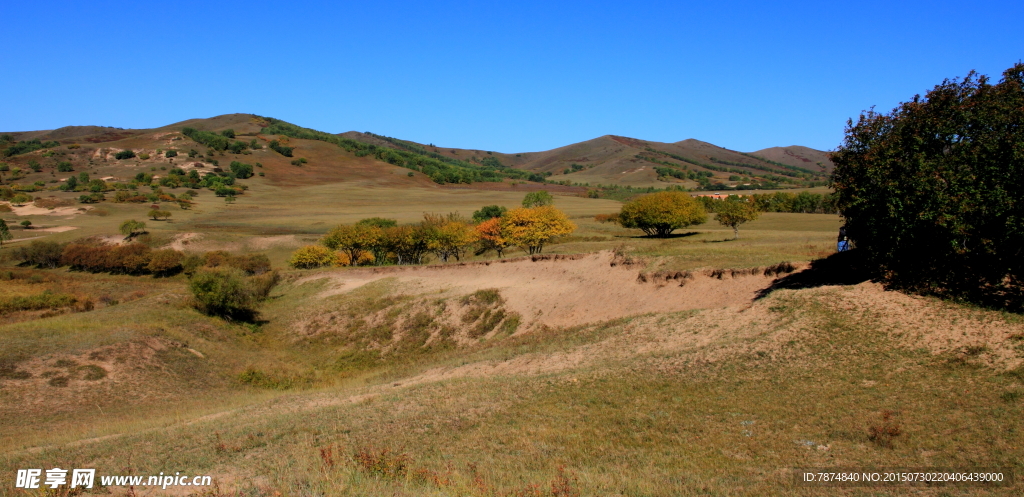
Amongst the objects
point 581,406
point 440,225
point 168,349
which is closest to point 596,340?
point 581,406

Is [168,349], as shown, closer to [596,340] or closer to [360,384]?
[360,384]

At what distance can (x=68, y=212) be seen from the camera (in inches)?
4186

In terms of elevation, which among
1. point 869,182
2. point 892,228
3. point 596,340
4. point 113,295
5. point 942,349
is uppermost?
point 869,182

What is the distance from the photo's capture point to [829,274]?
2470 centimetres

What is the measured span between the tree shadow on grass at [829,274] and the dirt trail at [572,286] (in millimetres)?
859

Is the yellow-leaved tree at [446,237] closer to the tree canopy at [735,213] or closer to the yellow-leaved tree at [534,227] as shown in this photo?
the yellow-leaved tree at [534,227]

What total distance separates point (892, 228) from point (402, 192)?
488ft

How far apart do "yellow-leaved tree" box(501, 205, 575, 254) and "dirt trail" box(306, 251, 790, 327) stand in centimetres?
1337

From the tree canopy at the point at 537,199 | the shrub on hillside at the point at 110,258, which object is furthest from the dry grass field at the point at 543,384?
the tree canopy at the point at 537,199

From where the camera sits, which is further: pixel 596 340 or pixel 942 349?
pixel 596 340

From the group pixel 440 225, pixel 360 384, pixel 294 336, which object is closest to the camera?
pixel 360 384

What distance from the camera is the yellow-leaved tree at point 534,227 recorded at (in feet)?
189

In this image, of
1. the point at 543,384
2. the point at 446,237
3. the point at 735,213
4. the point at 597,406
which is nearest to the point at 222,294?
the point at 446,237

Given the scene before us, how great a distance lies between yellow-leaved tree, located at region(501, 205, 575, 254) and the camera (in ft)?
189
